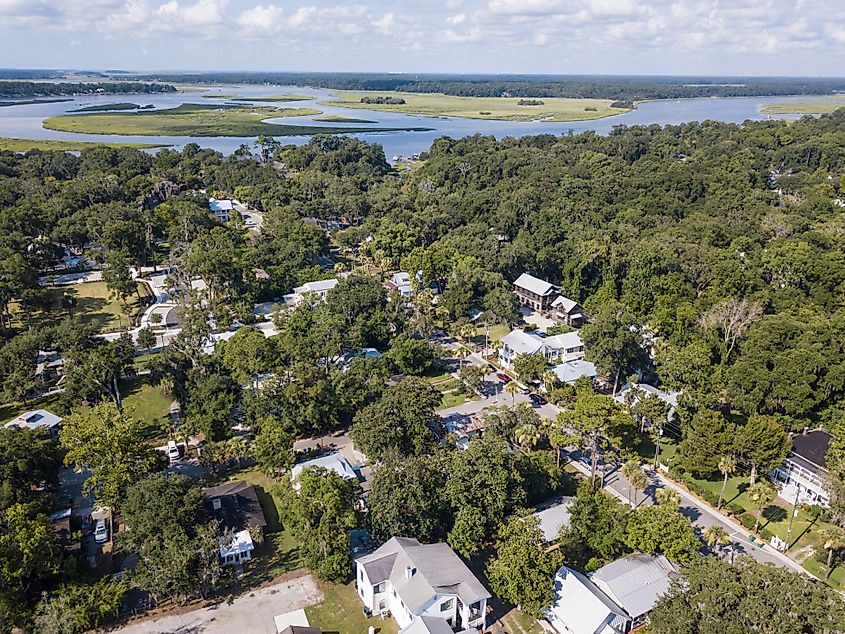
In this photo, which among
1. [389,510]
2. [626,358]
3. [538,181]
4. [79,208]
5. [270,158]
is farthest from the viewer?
[270,158]

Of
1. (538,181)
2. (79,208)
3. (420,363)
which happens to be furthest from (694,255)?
(79,208)

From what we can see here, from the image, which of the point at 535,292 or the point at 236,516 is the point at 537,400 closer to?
the point at 535,292

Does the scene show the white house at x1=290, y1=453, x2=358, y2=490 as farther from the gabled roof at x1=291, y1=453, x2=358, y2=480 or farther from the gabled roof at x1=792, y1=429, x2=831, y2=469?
the gabled roof at x1=792, y1=429, x2=831, y2=469

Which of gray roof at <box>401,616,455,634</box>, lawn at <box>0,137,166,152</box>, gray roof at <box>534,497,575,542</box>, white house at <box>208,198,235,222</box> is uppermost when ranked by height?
lawn at <box>0,137,166,152</box>

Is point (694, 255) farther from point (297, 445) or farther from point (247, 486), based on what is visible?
point (247, 486)

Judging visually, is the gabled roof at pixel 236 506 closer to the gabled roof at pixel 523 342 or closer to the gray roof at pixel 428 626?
the gray roof at pixel 428 626

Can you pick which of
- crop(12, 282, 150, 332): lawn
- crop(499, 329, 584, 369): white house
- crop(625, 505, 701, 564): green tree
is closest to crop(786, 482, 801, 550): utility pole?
crop(625, 505, 701, 564): green tree
